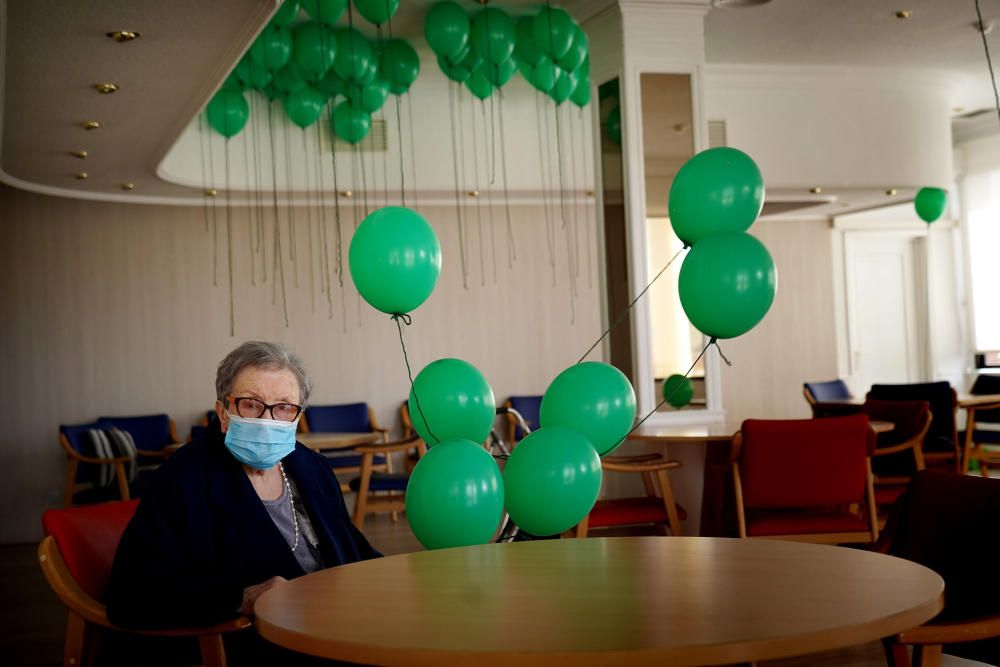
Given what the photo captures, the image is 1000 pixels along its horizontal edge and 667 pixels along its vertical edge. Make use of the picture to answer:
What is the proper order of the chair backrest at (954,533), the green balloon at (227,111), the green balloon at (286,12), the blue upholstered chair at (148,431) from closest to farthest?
the chair backrest at (954,533) < the green balloon at (286,12) < the green balloon at (227,111) < the blue upholstered chair at (148,431)

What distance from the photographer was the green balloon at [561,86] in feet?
22.4

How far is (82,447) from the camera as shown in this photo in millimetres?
7887

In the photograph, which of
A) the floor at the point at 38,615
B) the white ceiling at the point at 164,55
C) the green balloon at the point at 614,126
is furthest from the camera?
the green balloon at the point at 614,126

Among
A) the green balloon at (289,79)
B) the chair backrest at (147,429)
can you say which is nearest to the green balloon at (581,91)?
A: the green balloon at (289,79)

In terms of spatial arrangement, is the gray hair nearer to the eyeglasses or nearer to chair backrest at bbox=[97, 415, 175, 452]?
the eyeglasses

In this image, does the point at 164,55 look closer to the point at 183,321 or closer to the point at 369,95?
the point at 369,95

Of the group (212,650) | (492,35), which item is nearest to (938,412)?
(492,35)

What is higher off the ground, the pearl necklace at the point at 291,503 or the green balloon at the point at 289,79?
the green balloon at the point at 289,79

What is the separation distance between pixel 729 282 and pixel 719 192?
1.04 feet

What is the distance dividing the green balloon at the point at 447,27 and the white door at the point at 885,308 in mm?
7573

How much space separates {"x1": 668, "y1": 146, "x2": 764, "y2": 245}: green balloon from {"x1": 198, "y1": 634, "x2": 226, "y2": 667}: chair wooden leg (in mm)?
1715

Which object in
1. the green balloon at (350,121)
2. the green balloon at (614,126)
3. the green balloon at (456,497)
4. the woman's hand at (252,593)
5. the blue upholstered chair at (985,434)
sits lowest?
the blue upholstered chair at (985,434)

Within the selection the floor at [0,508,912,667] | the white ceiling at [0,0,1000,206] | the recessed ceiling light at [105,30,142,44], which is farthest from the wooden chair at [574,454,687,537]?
the recessed ceiling light at [105,30,142,44]

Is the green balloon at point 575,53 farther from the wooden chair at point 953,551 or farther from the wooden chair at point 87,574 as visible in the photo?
the wooden chair at point 87,574
